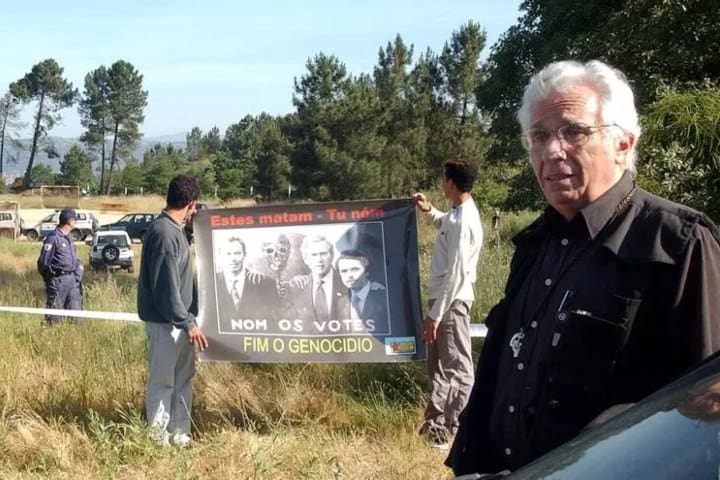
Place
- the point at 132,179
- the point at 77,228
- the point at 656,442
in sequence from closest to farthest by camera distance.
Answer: the point at 656,442 → the point at 77,228 → the point at 132,179

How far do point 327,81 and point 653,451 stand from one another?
5129cm

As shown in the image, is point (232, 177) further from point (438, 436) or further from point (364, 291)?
point (438, 436)

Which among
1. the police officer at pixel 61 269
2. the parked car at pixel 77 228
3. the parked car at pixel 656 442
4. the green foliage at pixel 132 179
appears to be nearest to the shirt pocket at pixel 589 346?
the parked car at pixel 656 442

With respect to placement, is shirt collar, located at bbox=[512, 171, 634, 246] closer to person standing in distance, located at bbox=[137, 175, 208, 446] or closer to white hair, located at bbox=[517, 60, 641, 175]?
white hair, located at bbox=[517, 60, 641, 175]

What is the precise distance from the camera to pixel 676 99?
5715mm

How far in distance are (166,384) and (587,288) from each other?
424cm

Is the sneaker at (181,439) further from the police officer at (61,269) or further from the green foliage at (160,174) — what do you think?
the green foliage at (160,174)

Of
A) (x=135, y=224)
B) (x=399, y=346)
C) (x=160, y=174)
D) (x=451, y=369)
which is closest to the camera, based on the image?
(x=451, y=369)

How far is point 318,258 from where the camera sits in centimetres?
623

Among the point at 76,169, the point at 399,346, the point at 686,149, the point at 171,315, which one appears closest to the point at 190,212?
the point at 171,315

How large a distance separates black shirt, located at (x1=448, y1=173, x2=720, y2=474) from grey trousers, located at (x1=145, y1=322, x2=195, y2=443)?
3810mm

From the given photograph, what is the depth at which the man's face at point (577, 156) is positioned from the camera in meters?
2.29

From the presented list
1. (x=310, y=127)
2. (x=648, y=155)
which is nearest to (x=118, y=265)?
(x=310, y=127)

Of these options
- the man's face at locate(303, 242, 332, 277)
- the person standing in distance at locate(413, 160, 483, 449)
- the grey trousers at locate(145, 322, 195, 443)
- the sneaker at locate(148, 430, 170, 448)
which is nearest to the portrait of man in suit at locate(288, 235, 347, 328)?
the man's face at locate(303, 242, 332, 277)
